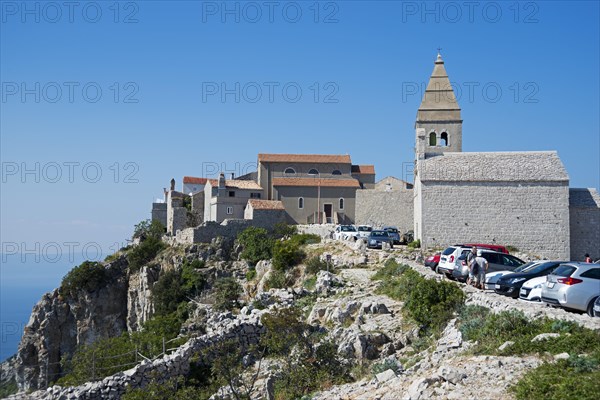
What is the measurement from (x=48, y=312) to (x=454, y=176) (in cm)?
3504

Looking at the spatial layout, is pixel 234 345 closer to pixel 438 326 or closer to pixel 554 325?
pixel 438 326

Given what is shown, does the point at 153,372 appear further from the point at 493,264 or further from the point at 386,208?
the point at 386,208

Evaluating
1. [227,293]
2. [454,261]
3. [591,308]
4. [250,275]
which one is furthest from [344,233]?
[591,308]

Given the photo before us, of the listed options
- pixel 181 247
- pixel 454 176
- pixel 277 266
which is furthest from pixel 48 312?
pixel 454 176

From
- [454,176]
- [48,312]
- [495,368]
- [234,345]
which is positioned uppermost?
[454,176]

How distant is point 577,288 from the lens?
46.0 ft

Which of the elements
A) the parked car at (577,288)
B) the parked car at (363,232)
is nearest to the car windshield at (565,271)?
the parked car at (577,288)

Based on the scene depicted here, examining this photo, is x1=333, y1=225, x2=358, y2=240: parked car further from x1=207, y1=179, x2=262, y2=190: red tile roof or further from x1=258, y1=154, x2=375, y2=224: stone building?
x1=207, y1=179, x2=262, y2=190: red tile roof

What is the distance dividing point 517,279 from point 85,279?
1636 inches

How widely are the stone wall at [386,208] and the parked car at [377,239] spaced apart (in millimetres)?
11362

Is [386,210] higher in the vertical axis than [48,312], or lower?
higher

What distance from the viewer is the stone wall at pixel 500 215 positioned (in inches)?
1432

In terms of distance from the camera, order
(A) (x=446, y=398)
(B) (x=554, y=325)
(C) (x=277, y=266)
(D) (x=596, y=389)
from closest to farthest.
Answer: (D) (x=596, y=389) → (A) (x=446, y=398) → (B) (x=554, y=325) → (C) (x=277, y=266)

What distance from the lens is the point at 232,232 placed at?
162 feet
